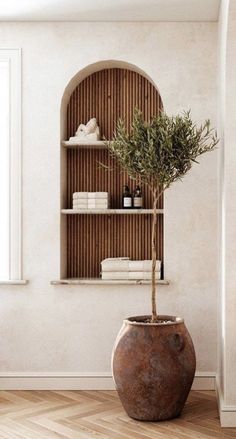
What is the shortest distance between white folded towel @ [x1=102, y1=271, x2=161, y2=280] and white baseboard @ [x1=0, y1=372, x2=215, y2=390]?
0.73m

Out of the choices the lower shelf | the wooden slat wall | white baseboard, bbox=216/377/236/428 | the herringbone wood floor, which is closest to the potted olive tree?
the herringbone wood floor

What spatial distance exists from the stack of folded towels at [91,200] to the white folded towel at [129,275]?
0.51m

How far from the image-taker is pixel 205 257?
4895 mm

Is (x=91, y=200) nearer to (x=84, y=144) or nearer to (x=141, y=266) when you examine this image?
(x=84, y=144)

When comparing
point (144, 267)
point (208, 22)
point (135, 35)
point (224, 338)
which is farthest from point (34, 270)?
point (208, 22)

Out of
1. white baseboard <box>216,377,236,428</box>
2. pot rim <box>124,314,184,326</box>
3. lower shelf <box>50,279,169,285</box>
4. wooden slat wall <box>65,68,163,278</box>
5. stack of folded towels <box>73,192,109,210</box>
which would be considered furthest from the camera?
wooden slat wall <box>65,68,163,278</box>

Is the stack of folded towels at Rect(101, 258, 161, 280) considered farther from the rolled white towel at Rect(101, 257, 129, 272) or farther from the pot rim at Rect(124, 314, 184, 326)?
the pot rim at Rect(124, 314, 184, 326)

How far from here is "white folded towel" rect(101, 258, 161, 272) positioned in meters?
4.89

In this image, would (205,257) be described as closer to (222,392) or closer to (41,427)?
(222,392)

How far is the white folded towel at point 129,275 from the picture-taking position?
16.0ft

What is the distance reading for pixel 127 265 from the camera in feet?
16.1

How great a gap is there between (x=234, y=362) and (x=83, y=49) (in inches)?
100

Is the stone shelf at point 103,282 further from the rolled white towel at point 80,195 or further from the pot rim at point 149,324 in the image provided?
the rolled white towel at point 80,195

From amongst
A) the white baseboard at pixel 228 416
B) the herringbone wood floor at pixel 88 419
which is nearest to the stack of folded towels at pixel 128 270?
the herringbone wood floor at pixel 88 419
